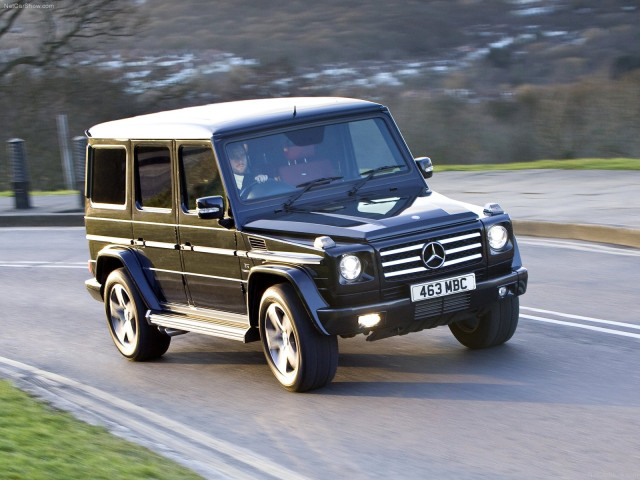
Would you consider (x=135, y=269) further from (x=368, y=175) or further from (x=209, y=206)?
(x=368, y=175)

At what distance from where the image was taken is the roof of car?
7.43 meters

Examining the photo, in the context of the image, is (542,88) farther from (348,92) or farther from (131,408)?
(131,408)

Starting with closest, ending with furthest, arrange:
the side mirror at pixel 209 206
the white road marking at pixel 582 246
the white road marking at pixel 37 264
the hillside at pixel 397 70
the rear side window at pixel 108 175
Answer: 1. the side mirror at pixel 209 206
2. the rear side window at pixel 108 175
3. the white road marking at pixel 582 246
4. the white road marking at pixel 37 264
5. the hillside at pixel 397 70

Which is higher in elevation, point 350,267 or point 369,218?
point 369,218

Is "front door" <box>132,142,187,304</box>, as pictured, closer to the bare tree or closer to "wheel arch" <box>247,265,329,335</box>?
"wheel arch" <box>247,265,329,335</box>

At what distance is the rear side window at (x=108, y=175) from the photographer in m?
8.36

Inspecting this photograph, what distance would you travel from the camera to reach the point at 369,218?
6.69 m

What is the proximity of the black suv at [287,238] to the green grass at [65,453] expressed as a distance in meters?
1.44

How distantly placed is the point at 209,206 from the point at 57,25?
2612 centimetres

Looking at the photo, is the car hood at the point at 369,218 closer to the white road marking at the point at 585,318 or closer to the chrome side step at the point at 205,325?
the chrome side step at the point at 205,325

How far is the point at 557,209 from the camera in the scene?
1395 centimetres

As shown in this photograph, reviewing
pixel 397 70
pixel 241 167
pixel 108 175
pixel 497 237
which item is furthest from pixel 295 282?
pixel 397 70

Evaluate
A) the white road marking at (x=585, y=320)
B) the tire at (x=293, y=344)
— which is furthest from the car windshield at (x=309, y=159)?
the white road marking at (x=585, y=320)

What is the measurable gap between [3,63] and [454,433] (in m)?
29.5
